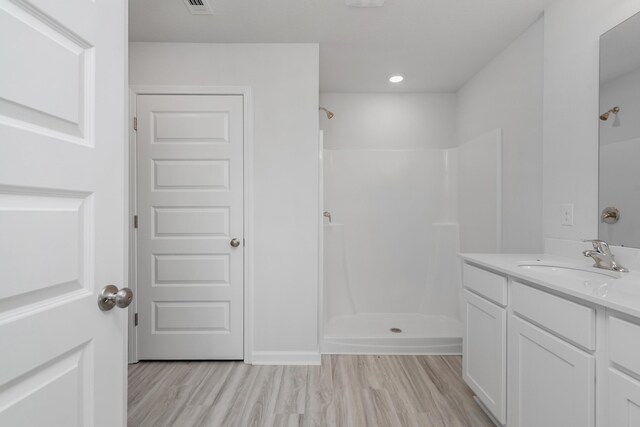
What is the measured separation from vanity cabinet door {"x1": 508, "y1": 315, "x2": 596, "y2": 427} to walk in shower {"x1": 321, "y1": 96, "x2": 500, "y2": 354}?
6.02 ft

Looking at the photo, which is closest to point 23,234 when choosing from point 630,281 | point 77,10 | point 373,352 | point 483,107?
point 77,10

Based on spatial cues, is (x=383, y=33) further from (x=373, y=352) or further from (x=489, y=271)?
(x=373, y=352)

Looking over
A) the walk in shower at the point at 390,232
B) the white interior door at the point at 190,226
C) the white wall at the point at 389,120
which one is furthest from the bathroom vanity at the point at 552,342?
the white wall at the point at 389,120

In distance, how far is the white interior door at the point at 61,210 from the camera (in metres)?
0.58

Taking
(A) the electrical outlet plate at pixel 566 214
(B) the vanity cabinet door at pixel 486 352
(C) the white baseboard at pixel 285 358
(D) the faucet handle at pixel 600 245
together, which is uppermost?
(A) the electrical outlet plate at pixel 566 214

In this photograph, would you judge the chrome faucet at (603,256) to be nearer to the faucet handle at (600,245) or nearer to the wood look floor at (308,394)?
the faucet handle at (600,245)

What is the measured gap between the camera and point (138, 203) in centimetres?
243

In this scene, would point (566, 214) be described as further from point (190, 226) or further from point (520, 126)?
point (190, 226)

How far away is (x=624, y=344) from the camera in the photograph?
3.13 ft

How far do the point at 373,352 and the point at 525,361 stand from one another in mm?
1373

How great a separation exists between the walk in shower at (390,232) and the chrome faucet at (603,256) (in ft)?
5.69

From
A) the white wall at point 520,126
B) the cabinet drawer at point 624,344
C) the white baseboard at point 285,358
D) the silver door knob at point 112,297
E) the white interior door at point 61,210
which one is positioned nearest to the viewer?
the white interior door at point 61,210

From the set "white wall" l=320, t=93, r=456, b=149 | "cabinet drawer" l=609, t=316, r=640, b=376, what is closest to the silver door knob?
"cabinet drawer" l=609, t=316, r=640, b=376

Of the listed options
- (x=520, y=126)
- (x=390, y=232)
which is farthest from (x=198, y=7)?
(x=390, y=232)
